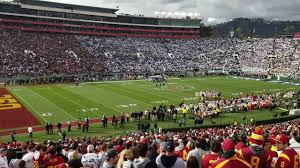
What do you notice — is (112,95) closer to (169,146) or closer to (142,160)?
(142,160)

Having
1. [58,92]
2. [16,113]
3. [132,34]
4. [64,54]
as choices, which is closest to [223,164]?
[16,113]

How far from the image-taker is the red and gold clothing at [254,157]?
734cm

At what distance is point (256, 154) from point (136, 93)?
1582 inches

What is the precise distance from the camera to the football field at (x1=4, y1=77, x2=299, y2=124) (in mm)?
36909

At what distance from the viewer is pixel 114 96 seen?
4509cm

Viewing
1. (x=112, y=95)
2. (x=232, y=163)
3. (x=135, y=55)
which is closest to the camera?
(x=232, y=163)

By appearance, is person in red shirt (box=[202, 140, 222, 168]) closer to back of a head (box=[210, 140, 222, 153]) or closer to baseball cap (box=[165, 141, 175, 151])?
back of a head (box=[210, 140, 222, 153])

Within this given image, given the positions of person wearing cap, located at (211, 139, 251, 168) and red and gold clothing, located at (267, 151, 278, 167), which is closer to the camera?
person wearing cap, located at (211, 139, 251, 168)

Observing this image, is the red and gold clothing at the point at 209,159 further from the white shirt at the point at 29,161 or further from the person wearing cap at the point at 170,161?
the white shirt at the point at 29,161

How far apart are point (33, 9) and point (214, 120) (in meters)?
61.3

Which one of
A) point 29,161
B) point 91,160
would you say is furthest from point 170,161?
point 29,161

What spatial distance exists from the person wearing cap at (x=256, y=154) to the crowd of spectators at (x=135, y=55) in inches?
2120

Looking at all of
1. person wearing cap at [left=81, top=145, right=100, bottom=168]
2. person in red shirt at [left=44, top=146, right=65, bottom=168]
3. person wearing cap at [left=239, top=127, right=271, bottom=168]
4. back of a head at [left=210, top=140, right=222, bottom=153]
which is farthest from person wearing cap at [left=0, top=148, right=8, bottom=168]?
person wearing cap at [left=239, top=127, right=271, bottom=168]

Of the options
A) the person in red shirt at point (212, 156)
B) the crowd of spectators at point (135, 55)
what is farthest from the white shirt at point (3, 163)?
the crowd of spectators at point (135, 55)
